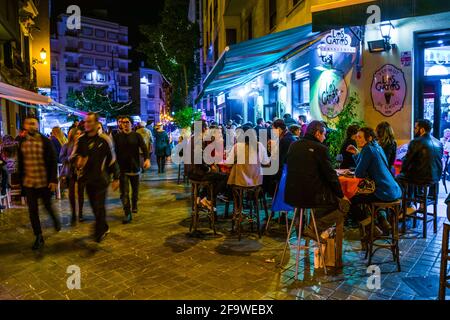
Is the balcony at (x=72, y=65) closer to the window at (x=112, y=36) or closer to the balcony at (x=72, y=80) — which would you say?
the balcony at (x=72, y=80)

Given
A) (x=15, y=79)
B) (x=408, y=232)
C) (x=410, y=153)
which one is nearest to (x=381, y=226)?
(x=408, y=232)

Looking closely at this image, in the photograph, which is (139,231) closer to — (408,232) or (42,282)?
(42,282)

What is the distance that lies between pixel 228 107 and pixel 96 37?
54420 mm

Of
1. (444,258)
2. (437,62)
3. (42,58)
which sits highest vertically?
(42,58)

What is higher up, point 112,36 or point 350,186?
point 112,36

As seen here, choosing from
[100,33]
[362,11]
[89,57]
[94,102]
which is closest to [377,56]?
[362,11]

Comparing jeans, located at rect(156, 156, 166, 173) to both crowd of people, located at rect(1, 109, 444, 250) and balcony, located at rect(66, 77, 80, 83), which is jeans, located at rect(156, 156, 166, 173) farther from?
balcony, located at rect(66, 77, 80, 83)

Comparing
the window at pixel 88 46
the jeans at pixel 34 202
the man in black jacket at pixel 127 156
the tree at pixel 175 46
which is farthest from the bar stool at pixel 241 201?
the window at pixel 88 46

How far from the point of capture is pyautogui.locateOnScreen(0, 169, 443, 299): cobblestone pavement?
4.44 metres

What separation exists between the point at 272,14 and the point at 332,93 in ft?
21.4

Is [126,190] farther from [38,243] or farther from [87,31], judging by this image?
[87,31]

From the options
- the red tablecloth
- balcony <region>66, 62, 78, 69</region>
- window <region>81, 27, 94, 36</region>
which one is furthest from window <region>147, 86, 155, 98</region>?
the red tablecloth

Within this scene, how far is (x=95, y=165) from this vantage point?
6273 millimetres

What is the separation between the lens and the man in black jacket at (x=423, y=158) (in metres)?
6.46
